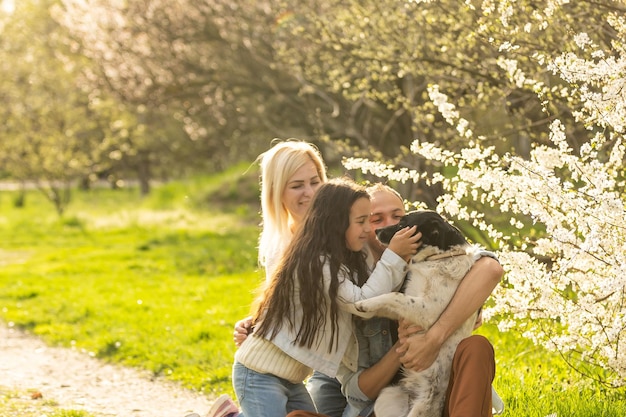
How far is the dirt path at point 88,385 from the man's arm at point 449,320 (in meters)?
2.90

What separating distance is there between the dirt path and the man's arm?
2.90 m

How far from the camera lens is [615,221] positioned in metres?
4.21

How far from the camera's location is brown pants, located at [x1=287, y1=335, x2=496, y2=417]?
3789 millimetres

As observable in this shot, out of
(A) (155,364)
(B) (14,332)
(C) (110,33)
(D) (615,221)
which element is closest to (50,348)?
(B) (14,332)

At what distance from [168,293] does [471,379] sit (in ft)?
26.0

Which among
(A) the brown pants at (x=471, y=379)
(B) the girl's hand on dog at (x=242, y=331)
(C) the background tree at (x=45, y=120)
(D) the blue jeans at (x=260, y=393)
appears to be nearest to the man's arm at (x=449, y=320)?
(A) the brown pants at (x=471, y=379)

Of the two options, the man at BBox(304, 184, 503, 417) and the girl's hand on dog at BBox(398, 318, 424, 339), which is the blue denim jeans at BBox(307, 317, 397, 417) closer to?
the man at BBox(304, 184, 503, 417)

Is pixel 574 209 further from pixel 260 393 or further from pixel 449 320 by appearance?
pixel 260 393

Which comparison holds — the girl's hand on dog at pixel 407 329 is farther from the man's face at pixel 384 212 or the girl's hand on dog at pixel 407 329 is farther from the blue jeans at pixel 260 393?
the blue jeans at pixel 260 393

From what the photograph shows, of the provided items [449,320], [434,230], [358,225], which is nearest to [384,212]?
[358,225]

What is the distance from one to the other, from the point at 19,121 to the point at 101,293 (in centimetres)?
1363

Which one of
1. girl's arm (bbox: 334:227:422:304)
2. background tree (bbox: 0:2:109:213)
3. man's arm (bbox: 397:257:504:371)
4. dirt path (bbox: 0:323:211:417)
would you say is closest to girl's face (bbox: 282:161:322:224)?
girl's arm (bbox: 334:227:422:304)

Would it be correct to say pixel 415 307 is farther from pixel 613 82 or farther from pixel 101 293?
pixel 101 293

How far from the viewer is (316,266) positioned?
4.12 metres
